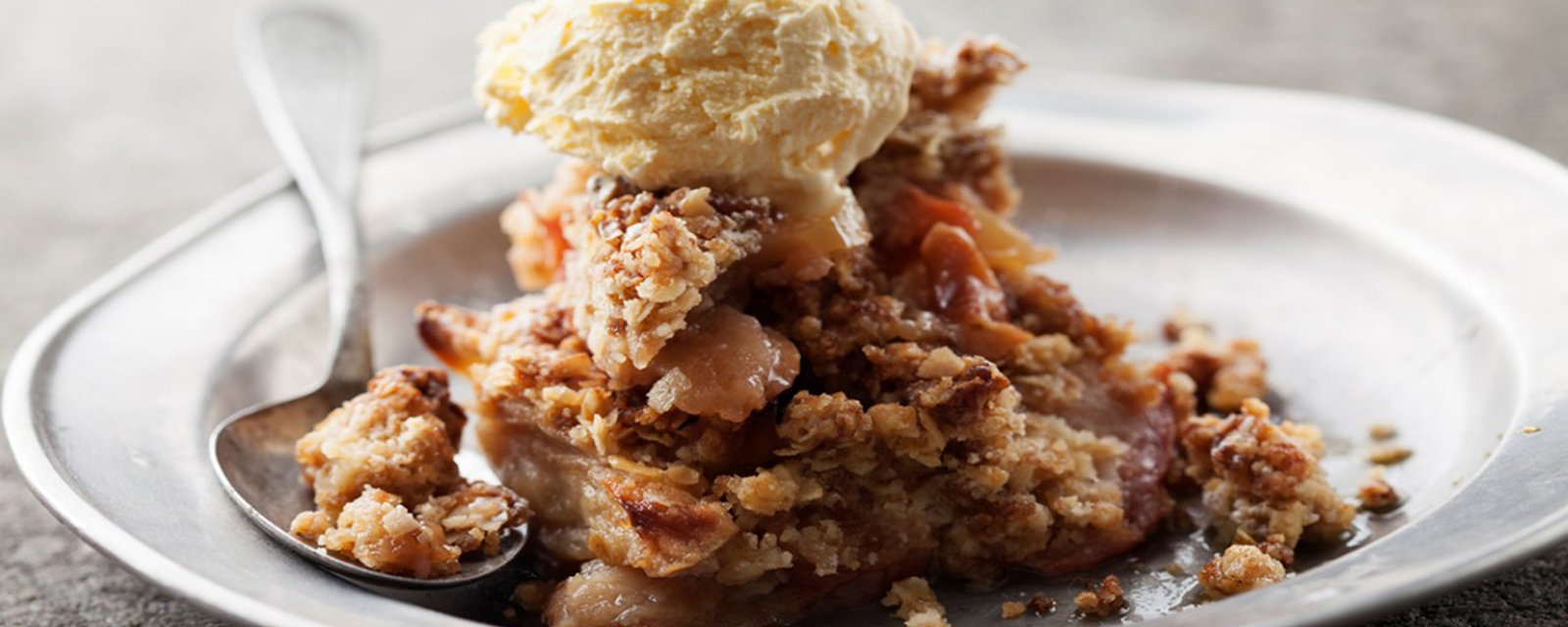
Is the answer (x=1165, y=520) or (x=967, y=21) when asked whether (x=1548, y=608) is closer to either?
(x=1165, y=520)

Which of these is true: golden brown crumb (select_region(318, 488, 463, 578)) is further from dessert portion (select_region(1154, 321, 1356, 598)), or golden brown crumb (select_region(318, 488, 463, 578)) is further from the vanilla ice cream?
dessert portion (select_region(1154, 321, 1356, 598))

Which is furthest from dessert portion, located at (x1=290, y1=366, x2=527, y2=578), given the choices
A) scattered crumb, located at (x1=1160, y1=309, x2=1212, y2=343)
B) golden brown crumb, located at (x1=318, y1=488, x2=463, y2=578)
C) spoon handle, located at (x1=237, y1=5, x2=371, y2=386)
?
scattered crumb, located at (x1=1160, y1=309, x2=1212, y2=343)

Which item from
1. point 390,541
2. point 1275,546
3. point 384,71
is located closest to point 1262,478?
point 1275,546

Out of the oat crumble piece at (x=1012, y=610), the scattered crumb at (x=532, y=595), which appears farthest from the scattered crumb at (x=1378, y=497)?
the scattered crumb at (x=532, y=595)

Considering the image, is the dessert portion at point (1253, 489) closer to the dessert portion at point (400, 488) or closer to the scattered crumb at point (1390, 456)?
the scattered crumb at point (1390, 456)

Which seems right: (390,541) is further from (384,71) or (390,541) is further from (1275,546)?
(384,71)
